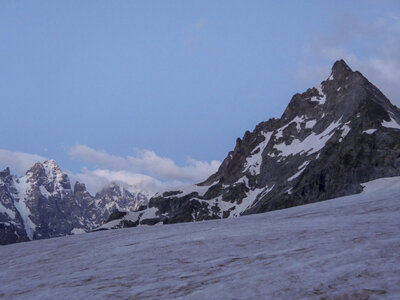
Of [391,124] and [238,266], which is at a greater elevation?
[391,124]

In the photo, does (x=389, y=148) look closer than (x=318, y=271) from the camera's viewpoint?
No

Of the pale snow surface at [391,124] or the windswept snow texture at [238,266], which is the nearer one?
the windswept snow texture at [238,266]

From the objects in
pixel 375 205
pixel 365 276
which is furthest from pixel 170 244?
pixel 375 205

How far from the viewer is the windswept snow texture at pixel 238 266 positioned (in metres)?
8.01

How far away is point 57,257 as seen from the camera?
50.3 ft

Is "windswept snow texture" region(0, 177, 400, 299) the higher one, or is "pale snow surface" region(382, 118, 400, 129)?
"pale snow surface" region(382, 118, 400, 129)

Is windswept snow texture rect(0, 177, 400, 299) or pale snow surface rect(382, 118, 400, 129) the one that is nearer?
windswept snow texture rect(0, 177, 400, 299)

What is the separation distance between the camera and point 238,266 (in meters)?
9.88

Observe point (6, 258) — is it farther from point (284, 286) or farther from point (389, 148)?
point (389, 148)

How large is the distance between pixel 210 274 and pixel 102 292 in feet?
6.87

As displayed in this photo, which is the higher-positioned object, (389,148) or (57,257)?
(389,148)

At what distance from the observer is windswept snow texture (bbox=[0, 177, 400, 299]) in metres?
8.01

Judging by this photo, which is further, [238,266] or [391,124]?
[391,124]

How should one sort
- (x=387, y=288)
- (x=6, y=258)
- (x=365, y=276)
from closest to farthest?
(x=387, y=288) → (x=365, y=276) → (x=6, y=258)
